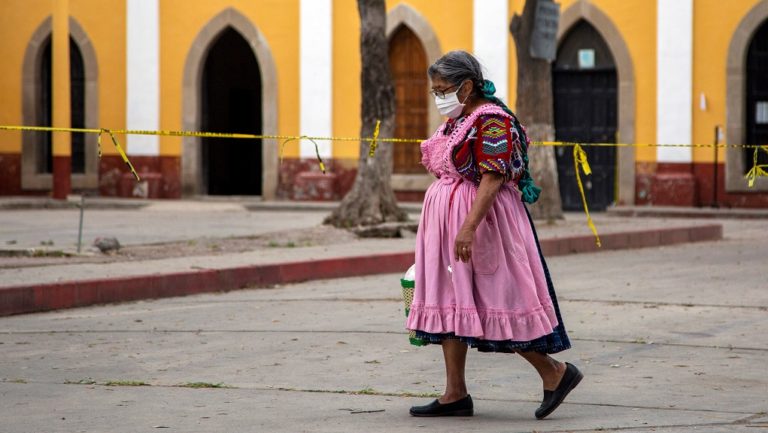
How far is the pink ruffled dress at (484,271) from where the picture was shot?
670cm

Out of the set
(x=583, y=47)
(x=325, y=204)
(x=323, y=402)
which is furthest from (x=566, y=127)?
(x=323, y=402)

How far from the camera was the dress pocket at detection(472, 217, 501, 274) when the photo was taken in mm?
6734

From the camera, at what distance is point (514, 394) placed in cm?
739

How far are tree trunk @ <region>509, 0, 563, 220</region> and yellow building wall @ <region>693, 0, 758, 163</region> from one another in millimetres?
4858

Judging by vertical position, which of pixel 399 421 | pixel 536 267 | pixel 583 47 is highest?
pixel 583 47

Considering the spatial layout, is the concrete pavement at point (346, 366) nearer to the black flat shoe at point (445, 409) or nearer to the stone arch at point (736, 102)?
the black flat shoe at point (445, 409)

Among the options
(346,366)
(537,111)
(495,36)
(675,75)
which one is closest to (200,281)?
(346,366)

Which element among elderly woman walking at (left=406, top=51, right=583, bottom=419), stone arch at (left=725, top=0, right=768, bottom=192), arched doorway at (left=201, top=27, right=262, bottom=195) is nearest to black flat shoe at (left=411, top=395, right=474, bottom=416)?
elderly woman walking at (left=406, top=51, right=583, bottom=419)

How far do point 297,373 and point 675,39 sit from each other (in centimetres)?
1798

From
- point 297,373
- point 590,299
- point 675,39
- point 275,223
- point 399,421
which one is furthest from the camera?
point 675,39

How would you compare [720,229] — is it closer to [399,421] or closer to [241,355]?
[241,355]

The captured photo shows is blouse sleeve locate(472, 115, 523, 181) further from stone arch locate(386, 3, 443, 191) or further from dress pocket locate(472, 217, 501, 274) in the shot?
stone arch locate(386, 3, 443, 191)

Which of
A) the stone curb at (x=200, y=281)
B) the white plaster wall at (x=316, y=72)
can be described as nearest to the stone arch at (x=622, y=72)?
the white plaster wall at (x=316, y=72)

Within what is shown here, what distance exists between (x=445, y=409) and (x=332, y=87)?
2067 cm
